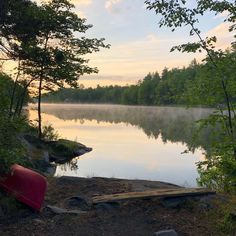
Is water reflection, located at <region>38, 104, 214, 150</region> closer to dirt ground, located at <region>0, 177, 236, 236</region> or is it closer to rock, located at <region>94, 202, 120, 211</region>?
dirt ground, located at <region>0, 177, 236, 236</region>

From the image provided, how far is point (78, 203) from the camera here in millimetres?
8156

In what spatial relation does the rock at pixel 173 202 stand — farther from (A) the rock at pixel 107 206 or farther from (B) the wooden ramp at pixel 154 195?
(A) the rock at pixel 107 206

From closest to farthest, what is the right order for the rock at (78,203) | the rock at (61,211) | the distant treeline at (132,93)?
the rock at (61,211) → the rock at (78,203) → the distant treeline at (132,93)

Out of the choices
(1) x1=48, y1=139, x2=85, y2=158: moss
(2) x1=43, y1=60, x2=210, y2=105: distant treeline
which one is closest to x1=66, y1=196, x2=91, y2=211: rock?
(1) x1=48, y1=139, x2=85, y2=158: moss

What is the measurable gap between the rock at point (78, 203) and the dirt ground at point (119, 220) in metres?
0.05

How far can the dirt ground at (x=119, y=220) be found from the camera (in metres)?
6.70

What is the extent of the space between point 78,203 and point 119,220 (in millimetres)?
1253

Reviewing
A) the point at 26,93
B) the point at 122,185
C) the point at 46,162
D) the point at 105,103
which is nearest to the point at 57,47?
the point at 26,93

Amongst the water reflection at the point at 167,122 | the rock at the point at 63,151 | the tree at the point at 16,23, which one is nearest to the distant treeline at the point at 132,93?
the water reflection at the point at 167,122

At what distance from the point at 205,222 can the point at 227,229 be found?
444 mm

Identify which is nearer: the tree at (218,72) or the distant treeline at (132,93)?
the tree at (218,72)

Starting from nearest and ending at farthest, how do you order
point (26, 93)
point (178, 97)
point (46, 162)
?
point (178, 97), point (46, 162), point (26, 93)

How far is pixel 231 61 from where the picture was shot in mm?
7320

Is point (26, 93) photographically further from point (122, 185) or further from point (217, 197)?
point (217, 197)
